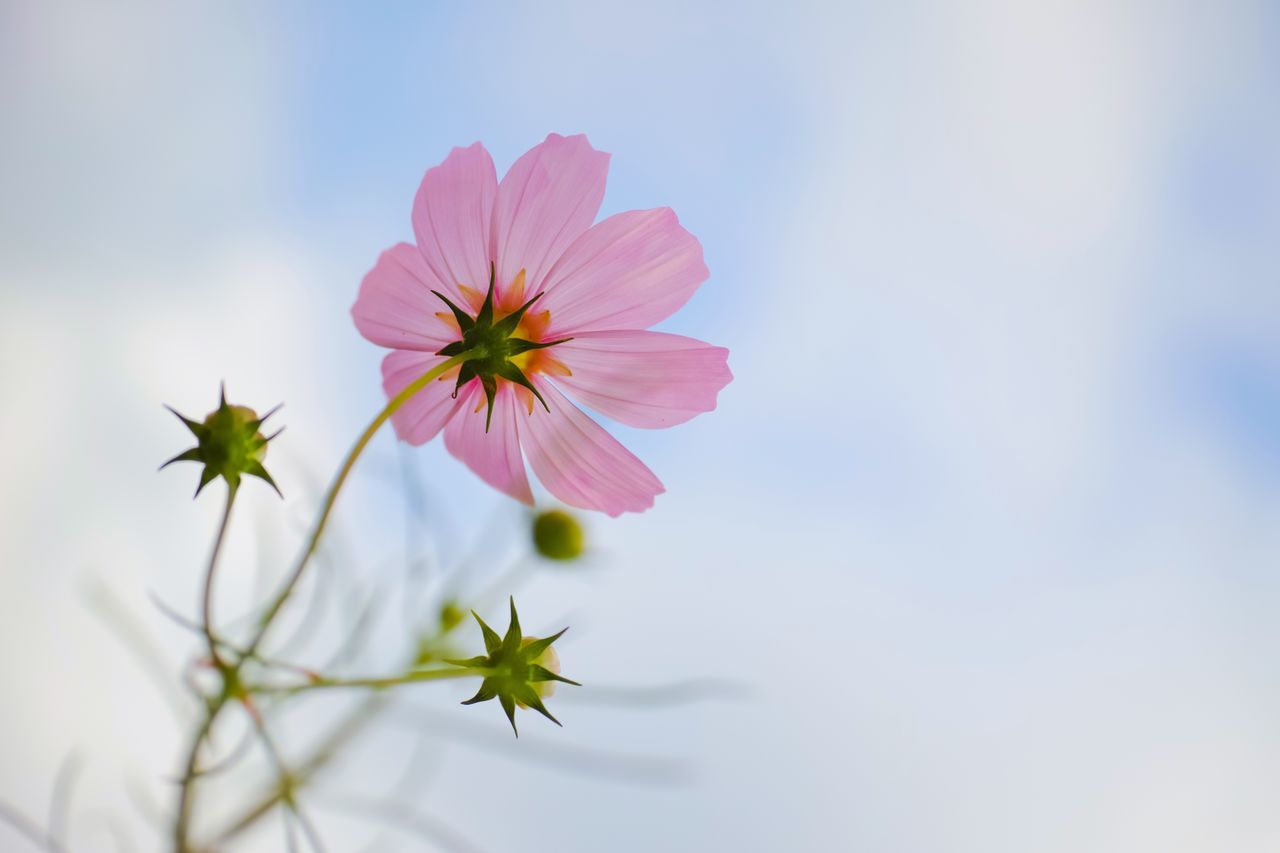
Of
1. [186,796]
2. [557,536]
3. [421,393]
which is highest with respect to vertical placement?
[557,536]

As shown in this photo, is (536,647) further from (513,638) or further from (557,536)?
(557,536)

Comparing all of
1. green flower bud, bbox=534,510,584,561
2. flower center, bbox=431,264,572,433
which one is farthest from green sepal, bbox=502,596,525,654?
green flower bud, bbox=534,510,584,561

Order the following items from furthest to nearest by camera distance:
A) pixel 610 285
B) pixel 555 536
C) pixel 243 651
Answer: pixel 555 536 → pixel 610 285 → pixel 243 651

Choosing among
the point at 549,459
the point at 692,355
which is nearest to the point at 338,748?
the point at 549,459

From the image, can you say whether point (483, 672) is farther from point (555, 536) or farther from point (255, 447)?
point (555, 536)

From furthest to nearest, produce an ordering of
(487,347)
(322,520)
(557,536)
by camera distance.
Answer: (557,536), (487,347), (322,520)

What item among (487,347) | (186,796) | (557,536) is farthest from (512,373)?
(557,536)
